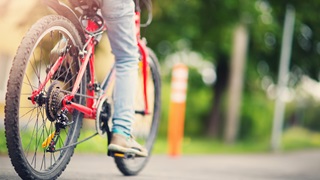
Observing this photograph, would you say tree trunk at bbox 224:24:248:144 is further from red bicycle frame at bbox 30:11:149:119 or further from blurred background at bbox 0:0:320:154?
red bicycle frame at bbox 30:11:149:119

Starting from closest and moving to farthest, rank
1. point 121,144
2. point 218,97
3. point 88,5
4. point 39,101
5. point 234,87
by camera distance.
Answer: point 39,101, point 88,5, point 121,144, point 234,87, point 218,97

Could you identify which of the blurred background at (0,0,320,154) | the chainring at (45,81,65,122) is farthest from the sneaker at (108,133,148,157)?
the blurred background at (0,0,320,154)

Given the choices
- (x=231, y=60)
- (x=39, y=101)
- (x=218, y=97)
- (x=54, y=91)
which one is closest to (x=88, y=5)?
(x=54, y=91)

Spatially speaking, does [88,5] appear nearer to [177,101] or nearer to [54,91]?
[54,91]

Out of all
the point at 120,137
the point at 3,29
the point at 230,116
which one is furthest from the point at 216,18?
the point at 120,137

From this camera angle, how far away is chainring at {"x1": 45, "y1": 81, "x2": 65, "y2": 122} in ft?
11.3

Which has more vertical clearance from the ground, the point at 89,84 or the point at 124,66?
the point at 124,66

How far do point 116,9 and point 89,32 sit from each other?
8.0 inches

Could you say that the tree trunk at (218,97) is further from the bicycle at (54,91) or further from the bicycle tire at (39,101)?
the bicycle tire at (39,101)

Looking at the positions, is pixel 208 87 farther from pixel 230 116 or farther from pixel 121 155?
pixel 121 155

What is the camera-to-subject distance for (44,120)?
352 cm

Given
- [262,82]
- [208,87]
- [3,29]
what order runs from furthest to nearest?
[208,87] → [262,82] → [3,29]

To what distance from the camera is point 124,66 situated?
4.20m

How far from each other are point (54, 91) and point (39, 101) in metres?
0.12
